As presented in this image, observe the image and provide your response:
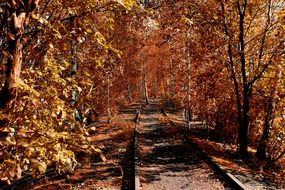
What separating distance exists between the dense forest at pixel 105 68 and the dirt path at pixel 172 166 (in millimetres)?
2453

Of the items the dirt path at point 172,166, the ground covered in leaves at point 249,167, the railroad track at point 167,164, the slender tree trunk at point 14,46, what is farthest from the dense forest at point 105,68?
the dirt path at point 172,166

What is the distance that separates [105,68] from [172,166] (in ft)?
31.7

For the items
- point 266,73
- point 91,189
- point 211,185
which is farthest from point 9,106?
point 266,73

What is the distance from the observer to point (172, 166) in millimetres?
13445

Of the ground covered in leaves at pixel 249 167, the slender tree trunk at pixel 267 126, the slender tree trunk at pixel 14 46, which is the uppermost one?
the slender tree trunk at pixel 14 46

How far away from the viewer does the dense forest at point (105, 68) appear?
4.29 m

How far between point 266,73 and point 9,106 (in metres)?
14.2

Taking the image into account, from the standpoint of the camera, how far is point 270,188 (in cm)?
1075

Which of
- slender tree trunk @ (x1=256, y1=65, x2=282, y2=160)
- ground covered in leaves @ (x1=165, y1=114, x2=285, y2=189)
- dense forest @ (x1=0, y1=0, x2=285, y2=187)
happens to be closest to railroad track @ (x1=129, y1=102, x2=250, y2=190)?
ground covered in leaves @ (x1=165, y1=114, x2=285, y2=189)

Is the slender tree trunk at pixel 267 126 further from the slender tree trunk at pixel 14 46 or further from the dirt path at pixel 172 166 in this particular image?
the slender tree trunk at pixel 14 46

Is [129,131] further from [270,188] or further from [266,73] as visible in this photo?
[270,188]

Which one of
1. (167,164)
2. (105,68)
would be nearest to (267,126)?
(167,164)

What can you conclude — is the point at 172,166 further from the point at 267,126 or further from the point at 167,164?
the point at 267,126

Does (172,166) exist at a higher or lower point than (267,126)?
lower
